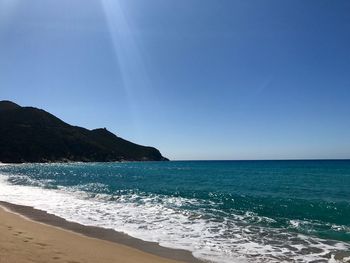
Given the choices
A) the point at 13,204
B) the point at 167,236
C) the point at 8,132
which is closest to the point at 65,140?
the point at 8,132

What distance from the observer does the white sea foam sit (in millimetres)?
11938

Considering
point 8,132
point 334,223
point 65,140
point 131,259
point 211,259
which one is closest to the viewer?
point 131,259

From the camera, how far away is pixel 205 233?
15.3 meters

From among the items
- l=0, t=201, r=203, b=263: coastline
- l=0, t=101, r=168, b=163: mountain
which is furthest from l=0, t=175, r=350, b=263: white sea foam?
l=0, t=101, r=168, b=163: mountain

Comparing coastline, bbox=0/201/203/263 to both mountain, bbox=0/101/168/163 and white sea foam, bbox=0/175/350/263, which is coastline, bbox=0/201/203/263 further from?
mountain, bbox=0/101/168/163

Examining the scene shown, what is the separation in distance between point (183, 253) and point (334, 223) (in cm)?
1105

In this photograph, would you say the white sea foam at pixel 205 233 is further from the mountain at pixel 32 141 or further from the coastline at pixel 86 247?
the mountain at pixel 32 141

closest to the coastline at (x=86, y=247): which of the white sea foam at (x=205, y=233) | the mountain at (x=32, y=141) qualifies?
the white sea foam at (x=205, y=233)

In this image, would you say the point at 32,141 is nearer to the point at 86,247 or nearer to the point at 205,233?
the point at 205,233

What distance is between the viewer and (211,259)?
11016 millimetres

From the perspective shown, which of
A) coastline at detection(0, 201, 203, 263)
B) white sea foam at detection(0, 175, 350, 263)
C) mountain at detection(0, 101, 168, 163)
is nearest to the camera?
coastline at detection(0, 201, 203, 263)

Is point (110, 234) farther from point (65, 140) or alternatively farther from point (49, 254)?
point (65, 140)

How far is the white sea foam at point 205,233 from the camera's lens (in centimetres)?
1194

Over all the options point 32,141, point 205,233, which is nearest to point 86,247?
point 205,233
